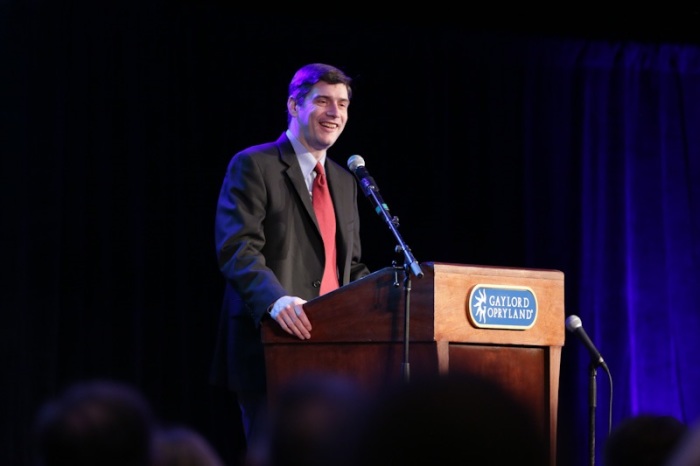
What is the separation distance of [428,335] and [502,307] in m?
0.27

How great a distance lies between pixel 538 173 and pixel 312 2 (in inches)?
65.8

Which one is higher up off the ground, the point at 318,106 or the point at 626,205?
the point at 318,106

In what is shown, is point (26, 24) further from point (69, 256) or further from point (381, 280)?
point (381, 280)

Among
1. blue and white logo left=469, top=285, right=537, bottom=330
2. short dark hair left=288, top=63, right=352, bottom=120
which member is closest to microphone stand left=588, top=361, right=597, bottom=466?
blue and white logo left=469, top=285, right=537, bottom=330

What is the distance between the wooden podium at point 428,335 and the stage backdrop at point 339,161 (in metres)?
2.07

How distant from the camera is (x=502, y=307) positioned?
3156 mm

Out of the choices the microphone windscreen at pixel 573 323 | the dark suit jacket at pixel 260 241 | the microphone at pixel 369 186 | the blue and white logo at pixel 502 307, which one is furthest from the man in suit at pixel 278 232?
the microphone windscreen at pixel 573 323

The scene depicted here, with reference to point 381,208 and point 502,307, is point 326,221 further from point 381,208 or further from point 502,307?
point 502,307

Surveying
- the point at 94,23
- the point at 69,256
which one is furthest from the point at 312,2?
the point at 69,256

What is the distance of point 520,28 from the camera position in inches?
239

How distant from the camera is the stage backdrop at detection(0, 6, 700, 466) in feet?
16.6

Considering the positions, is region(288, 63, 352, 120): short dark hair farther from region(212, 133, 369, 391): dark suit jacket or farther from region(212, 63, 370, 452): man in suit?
region(212, 133, 369, 391): dark suit jacket

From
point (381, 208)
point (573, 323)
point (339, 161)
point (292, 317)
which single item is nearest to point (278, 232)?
point (292, 317)

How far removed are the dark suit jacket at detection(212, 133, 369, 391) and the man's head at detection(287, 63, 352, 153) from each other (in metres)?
0.10
